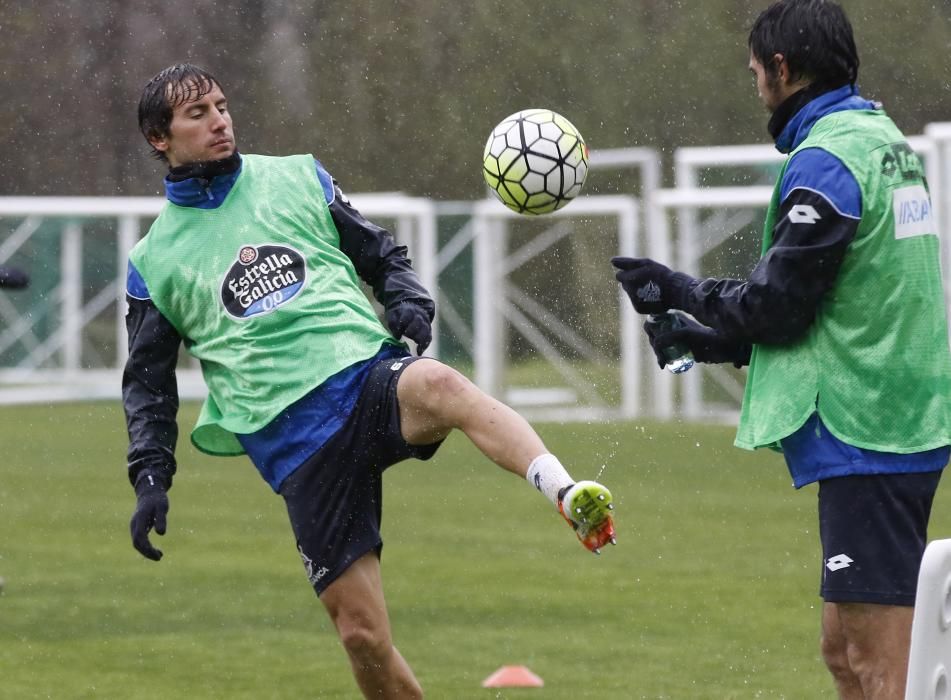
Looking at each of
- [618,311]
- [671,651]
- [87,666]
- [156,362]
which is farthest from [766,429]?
[618,311]

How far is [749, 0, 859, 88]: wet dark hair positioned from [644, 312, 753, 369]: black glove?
27.5 inches

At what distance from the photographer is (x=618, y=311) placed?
21438 mm

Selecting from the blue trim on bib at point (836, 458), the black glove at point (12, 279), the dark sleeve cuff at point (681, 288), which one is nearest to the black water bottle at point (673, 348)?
the dark sleeve cuff at point (681, 288)

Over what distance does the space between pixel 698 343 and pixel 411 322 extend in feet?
2.65

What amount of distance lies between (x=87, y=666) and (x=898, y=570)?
Answer: 365 centimetres

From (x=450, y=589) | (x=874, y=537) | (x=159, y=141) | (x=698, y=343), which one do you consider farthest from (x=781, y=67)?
(x=450, y=589)

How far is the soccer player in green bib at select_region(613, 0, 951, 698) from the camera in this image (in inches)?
147

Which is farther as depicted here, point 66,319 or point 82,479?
point 66,319

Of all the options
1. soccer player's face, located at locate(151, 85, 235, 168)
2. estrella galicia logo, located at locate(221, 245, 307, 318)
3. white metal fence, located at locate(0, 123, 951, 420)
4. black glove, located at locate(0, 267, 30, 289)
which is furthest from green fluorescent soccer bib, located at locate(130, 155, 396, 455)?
white metal fence, located at locate(0, 123, 951, 420)

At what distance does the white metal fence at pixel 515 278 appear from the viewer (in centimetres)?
1616

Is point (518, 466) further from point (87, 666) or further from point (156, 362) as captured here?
point (87, 666)

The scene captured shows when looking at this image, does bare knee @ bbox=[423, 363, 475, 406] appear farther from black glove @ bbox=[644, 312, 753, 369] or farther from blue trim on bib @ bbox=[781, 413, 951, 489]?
blue trim on bib @ bbox=[781, 413, 951, 489]

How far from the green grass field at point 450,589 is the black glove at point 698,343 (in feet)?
5.83

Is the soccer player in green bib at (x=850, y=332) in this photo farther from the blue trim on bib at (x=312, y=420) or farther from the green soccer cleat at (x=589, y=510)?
the blue trim on bib at (x=312, y=420)
